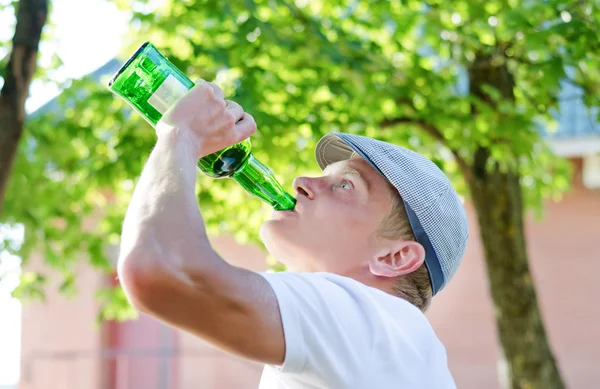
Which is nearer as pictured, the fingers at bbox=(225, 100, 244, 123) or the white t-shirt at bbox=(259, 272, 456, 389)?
the white t-shirt at bbox=(259, 272, 456, 389)

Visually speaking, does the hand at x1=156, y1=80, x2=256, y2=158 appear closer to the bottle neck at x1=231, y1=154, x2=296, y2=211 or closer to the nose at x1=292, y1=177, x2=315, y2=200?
the nose at x1=292, y1=177, x2=315, y2=200

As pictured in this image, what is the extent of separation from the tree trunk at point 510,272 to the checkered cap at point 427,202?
401 cm

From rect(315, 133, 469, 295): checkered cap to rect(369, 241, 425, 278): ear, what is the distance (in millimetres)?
22

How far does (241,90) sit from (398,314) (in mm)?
2909

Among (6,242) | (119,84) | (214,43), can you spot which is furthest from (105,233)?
(119,84)

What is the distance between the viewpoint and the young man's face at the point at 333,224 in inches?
65.3

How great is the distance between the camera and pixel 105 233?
6.21 meters

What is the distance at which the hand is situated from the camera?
4.39 ft

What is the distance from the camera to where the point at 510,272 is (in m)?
5.85

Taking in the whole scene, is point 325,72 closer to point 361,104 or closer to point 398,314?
point 361,104

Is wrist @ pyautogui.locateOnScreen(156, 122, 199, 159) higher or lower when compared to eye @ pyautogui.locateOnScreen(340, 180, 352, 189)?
higher

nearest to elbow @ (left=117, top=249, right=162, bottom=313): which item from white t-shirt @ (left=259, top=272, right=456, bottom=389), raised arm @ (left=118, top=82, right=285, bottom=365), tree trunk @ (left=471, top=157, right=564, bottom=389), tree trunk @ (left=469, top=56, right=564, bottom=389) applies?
raised arm @ (left=118, top=82, right=285, bottom=365)

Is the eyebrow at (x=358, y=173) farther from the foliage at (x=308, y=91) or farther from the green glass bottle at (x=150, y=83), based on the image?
the foliage at (x=308, y=91)

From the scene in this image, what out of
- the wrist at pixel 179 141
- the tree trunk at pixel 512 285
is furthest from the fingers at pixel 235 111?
the tree trunk at pixel 512 285
